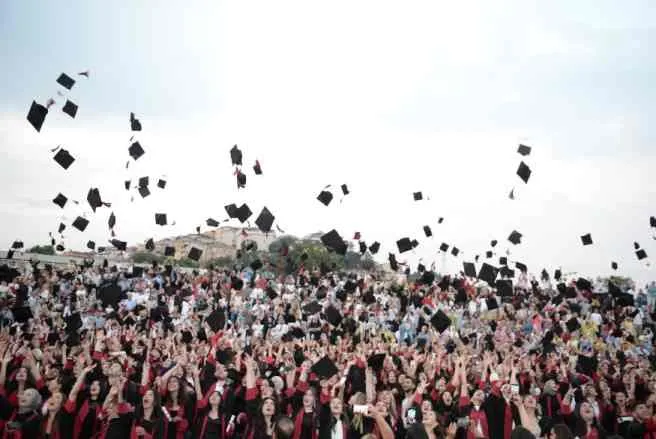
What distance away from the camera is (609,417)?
6598mm

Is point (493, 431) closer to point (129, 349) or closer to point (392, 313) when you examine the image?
point (129, 349)

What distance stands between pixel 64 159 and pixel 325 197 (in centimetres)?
623

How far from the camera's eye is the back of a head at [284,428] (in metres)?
4.57

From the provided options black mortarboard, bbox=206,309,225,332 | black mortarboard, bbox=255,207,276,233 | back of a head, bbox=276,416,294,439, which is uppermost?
black mortarboard, bbox=255,207,276,233

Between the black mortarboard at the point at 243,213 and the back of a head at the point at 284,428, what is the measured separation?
372 inches

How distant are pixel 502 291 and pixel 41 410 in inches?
505

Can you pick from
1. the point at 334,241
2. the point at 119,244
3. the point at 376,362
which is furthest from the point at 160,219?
the point at 376,362

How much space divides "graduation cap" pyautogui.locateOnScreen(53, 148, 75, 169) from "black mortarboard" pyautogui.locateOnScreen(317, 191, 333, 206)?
5903mm

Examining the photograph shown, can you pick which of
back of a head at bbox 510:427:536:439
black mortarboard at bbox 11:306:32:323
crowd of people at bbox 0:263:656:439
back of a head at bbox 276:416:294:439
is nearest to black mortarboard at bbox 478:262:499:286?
crowd of people at bbox 0:263:656:439

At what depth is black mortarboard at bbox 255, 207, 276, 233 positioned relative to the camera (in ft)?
42.1

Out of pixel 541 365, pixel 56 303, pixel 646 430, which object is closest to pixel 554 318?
pixel 541 365

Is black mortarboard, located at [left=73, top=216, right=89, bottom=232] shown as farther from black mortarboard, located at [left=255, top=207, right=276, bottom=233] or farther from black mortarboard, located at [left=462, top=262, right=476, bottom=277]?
black mortarboard, located at [left=462, top=262, right=476, bottom=277]

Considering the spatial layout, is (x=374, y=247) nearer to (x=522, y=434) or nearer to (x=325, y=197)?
(x=325, y=197)

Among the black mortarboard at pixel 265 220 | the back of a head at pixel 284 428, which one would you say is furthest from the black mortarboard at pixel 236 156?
the back of a head at pixel 284 428
